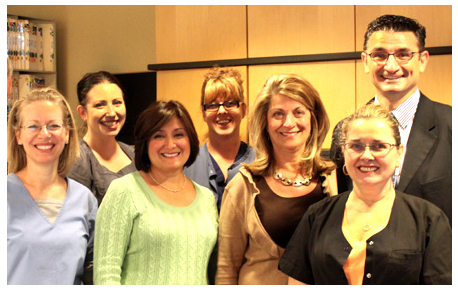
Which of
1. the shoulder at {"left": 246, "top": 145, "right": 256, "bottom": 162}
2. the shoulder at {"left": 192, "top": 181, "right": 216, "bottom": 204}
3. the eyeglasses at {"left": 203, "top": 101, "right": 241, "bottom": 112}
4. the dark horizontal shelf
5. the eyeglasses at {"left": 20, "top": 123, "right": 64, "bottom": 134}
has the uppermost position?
the dark horizontal shelf

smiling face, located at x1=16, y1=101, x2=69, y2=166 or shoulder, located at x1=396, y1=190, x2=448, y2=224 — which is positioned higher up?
smiling face, located at x1=16, y1=101, x2=69, y2=166

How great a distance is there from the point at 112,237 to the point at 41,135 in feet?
1.55

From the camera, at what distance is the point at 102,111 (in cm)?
263

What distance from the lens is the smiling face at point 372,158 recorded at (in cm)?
170

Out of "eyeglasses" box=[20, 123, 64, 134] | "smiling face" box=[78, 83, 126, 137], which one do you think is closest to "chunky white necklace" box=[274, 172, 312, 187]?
"eyeglasses" box=[20, 123, 64, 134]

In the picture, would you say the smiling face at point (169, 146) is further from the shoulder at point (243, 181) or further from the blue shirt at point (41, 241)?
the blue shirt at point (41, 241)

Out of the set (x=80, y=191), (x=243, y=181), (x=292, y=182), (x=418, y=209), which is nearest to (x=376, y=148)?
(x=418, y=209)

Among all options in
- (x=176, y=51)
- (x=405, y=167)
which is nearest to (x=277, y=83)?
(x=405, y=167)

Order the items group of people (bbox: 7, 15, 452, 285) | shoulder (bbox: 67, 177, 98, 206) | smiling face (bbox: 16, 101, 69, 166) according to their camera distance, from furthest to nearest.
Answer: shoulder (bbox: 67, 177, 98, 206) → smiling face (bbox: 16, 101, 69, 166) → group of people (bbox: 7, 15, 452, 285)

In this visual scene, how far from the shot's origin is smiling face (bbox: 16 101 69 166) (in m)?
2.00

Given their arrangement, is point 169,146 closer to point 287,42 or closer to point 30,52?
point 287,42

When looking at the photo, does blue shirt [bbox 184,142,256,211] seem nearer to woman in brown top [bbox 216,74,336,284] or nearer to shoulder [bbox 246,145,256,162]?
shoulder [bbox 246,145,256,162]

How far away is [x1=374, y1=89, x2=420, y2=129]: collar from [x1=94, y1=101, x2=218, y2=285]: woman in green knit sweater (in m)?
0.81

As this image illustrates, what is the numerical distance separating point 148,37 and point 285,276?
2.89 metres
